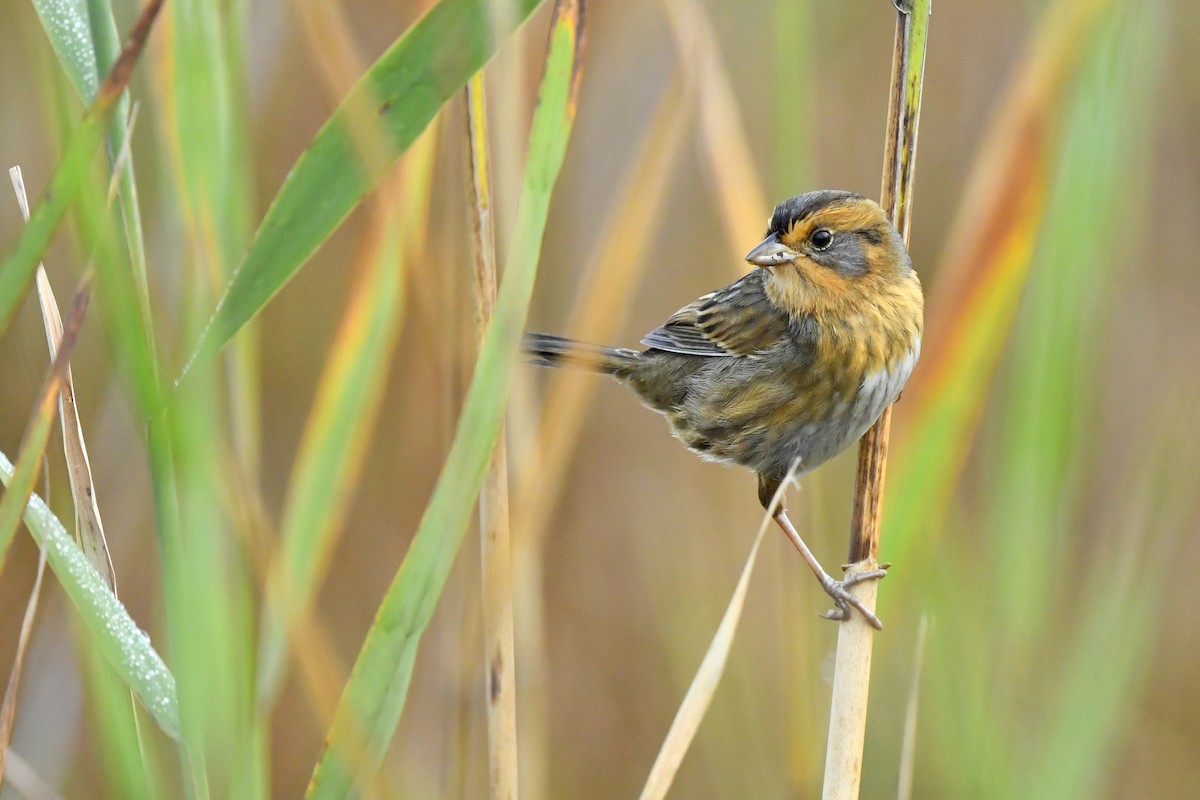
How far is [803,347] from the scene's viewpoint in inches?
84.4

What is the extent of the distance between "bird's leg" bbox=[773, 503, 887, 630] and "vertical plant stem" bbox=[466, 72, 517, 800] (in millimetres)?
442

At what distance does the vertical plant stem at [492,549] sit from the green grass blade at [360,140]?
0.90 ft

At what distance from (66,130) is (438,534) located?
0.58 metres

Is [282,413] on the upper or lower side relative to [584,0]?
lower

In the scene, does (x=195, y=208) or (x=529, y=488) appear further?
(x=529, y=488)

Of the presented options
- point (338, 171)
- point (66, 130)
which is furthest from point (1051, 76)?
point (66, 130)

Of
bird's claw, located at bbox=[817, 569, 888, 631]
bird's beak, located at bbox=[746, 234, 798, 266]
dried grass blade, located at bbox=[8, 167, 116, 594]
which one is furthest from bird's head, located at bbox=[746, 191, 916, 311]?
dried grass blade, located at bbox=[8, 167, 116, 594]

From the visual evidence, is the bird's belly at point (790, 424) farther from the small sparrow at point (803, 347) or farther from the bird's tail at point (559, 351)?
the bird's tail at point (559, 351)

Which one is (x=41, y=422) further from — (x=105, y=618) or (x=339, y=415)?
(x=339, y=415)

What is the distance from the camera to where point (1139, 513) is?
65.0 inches

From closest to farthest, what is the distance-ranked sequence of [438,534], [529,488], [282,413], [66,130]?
[438,534], [66,130], [529,488], [282,413]

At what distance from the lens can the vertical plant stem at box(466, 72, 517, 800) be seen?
53.5 inches

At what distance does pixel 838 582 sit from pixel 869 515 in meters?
0.23

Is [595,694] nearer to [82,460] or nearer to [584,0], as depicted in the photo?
[82,460]
